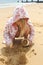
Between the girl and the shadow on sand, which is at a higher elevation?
the girl

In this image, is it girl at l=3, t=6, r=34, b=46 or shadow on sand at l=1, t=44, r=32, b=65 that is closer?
shadow on sand at l=1, t=44, r=32, b=65

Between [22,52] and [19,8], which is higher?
[19,8]

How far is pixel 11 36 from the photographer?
1.72m

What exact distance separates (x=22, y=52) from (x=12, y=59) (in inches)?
5.9

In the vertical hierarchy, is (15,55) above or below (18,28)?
below

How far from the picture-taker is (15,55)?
1602 mm

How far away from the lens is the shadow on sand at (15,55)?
149 cm

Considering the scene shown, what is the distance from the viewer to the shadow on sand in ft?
4.89

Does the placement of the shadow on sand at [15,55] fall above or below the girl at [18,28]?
below

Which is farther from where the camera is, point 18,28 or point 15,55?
point 18,28

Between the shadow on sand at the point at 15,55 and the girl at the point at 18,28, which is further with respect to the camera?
the girl at the point at 18,28

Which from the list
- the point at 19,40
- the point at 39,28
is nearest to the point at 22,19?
the point at 19,40

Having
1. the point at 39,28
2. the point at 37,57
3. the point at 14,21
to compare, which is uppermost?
the point at 14,21

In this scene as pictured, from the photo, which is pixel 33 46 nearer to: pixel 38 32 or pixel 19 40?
pixel 19 40
